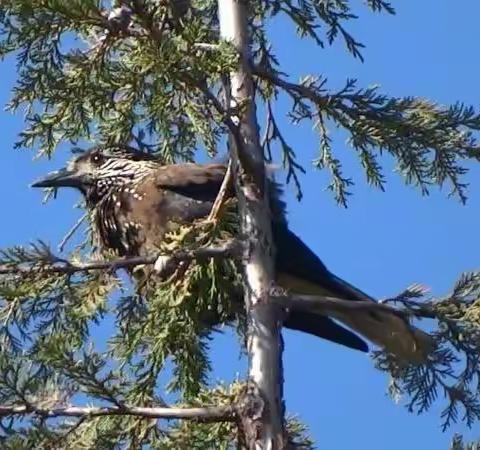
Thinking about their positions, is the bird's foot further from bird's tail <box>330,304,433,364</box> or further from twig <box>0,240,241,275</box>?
bird's tail <box>330,304,433,364</box>

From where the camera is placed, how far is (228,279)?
4.92m

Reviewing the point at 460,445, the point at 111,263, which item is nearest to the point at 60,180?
the point at 111,263

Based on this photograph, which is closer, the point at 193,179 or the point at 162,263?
the point at 162,263

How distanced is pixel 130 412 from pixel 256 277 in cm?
57

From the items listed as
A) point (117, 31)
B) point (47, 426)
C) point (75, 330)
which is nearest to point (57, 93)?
point (117, 31)

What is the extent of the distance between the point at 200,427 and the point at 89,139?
1.50 m

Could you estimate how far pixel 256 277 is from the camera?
4676mm

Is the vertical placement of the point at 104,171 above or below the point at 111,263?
above

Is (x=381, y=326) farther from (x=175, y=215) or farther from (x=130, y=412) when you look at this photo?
(x=130, y=412)

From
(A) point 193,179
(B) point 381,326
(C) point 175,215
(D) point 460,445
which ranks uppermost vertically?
(A) point 193,179

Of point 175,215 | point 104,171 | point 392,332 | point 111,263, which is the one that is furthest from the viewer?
point 104,171

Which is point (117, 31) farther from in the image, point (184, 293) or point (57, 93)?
point (184, 293)

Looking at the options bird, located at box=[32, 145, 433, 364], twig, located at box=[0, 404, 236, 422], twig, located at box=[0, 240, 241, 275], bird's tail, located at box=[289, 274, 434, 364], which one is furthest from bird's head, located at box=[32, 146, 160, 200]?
twig, located at box=[0, 404, 236, 422]

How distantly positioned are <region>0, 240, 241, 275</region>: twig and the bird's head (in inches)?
50.9
